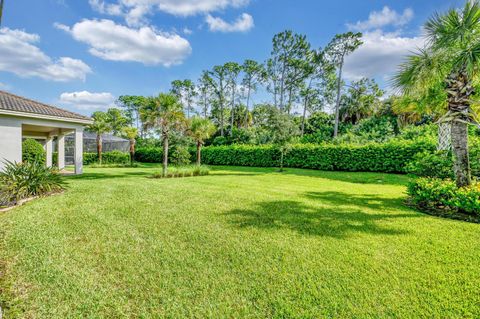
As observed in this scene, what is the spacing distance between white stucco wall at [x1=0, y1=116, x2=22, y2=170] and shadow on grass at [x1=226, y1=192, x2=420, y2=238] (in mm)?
10771

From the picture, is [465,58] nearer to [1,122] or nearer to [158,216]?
[158,216]

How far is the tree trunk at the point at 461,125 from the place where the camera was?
17.8 ft

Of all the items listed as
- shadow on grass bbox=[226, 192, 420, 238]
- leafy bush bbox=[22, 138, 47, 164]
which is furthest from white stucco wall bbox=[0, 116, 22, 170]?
shadow on grass bbox=[226, 192, 420, 238]

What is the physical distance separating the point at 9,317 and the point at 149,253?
59.0 inches

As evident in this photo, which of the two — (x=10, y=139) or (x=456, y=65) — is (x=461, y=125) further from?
(x=10, y=139)

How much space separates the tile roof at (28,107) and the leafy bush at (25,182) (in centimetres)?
438

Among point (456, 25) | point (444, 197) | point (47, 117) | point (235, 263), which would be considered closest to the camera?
point (235, 263)

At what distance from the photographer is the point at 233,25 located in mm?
13898

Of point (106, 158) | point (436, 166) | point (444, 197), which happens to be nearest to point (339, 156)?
point (436, 166)

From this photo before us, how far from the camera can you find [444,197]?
17.4ft

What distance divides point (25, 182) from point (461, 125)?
1204 centimetres

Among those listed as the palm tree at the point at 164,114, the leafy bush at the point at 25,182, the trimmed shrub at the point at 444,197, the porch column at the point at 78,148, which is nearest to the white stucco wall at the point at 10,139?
the porch column at the point at 78,148

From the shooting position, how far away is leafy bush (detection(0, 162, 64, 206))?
6.18m

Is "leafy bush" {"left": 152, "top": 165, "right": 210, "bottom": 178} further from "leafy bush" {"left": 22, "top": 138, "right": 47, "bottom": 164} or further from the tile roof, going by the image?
"leafy bush" {"left": 22, "top": 138, "right": 47, "bottom": 164}
